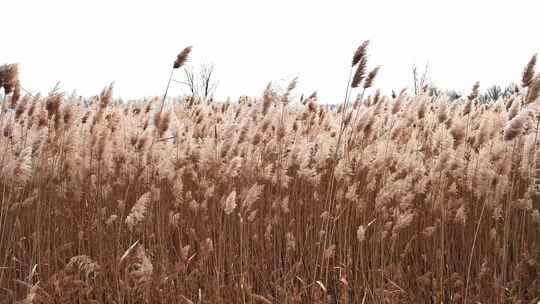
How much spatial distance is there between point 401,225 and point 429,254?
0.76 meters

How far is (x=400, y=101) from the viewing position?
3.46m

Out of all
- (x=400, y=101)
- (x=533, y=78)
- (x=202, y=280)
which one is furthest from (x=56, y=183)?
(x=533, y=78)

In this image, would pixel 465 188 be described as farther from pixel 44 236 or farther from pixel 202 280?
pixel 44 236

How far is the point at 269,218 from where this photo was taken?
3.54 meters

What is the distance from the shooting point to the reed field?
9.43 ft

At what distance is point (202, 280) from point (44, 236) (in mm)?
989

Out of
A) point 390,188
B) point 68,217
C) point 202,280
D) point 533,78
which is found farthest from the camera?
point 68,217

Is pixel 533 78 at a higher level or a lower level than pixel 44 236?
higher

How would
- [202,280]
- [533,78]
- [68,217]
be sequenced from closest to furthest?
1. [533,78]
2. [202,280]
3. [68,217]

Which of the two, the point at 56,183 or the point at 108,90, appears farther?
the point at 56,183

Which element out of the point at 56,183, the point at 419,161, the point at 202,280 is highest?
the point at 419,161

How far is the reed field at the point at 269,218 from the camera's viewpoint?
288 centimetres

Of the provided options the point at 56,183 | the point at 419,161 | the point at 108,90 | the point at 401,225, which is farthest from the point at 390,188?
the point at 56,183

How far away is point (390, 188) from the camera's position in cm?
292
